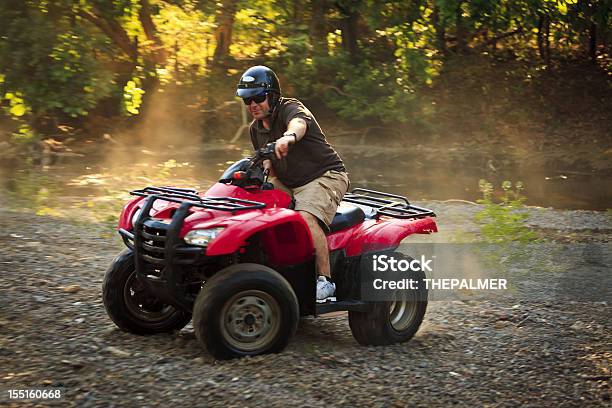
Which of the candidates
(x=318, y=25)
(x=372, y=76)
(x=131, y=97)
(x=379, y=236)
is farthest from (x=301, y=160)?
(x=318, y=25)

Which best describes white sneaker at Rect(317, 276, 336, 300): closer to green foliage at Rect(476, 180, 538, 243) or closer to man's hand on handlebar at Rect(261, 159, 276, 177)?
man's hand on handlebar at Rect(261, 159, 276, 177)

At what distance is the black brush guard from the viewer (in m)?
5.74

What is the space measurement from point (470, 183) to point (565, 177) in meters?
2.24

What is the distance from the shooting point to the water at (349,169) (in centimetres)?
1609


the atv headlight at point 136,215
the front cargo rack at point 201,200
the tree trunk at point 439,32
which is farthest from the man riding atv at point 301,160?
the tree trunk at point 439,32

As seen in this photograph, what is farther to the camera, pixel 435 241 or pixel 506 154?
pixel 506 154

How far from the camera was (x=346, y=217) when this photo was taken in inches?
264

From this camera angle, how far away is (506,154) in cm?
2172

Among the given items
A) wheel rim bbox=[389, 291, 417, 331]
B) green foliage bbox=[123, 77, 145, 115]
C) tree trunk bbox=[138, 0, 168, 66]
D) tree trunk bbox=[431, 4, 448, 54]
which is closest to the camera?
wheel rim bbox=[389, 291, 417, 331]

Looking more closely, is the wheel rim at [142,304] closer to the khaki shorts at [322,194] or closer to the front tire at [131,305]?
the front tire at [131,305]

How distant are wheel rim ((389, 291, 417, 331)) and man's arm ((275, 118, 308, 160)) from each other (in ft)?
4.79

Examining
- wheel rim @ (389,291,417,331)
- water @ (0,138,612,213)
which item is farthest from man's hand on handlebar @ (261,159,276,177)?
water @ (0,138,612,213)

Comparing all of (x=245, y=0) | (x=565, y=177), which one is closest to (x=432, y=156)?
(x=565, y=177)

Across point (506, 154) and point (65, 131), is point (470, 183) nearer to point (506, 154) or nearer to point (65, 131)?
point (506, 154)
